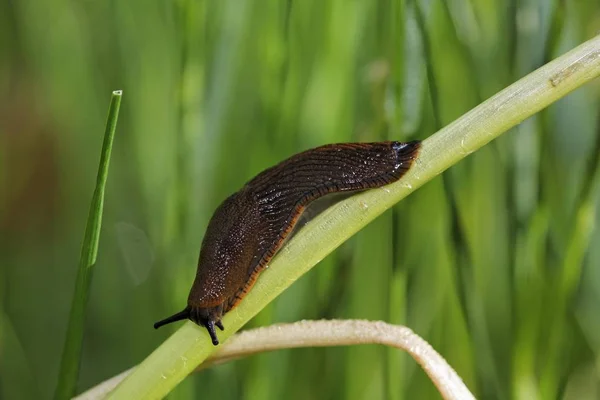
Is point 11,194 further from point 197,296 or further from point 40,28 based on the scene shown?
point 197,296

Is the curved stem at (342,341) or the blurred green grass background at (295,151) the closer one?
the curved stem at (342,341)

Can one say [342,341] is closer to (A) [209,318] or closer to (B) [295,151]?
(A) [209,318]

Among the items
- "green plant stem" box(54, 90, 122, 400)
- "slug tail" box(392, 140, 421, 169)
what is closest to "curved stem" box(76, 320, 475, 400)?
"green plant stem" box(54, 90, 122, 400)

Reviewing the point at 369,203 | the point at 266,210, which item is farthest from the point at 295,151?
the point at 369,203

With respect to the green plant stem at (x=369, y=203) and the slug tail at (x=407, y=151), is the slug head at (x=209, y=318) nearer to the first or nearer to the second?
the green plant stem at (x=369, y=203)

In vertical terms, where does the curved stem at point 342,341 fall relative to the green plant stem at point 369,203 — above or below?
below

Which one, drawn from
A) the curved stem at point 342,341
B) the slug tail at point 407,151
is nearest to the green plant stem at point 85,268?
the curved stem at point 342,341
